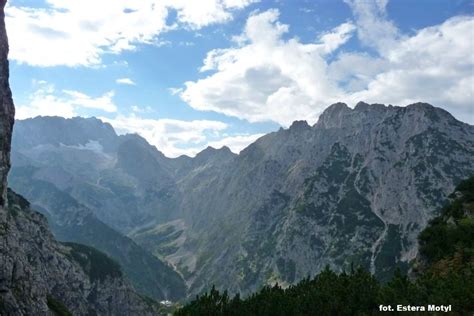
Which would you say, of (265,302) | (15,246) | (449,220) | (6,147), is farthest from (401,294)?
(6,147)

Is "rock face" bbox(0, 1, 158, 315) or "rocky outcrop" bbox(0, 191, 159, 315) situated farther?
"rock face" bbox(0, 1, 158, 315)

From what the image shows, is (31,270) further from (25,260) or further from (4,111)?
(4,111)

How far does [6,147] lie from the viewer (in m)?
136

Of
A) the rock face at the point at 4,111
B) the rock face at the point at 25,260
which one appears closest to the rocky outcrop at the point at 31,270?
the rock face at the point at 25,260

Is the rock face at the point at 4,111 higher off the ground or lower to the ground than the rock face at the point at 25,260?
higher

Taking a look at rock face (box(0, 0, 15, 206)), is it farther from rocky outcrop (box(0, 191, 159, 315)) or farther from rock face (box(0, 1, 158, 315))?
rocky outcrop (box(0, 191, 159, 315))

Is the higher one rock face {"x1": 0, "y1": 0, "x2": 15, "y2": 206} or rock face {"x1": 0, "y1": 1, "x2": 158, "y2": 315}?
rock face {"x1": 0, "y1": 0, "x2": 15, "y2": 206}

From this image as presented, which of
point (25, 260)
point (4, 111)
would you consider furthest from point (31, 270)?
point (4, 111)

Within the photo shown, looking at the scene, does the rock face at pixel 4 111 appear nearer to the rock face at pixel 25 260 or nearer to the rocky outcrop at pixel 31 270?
the rock face at pixel 25 260

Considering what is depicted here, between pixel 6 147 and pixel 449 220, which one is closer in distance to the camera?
pixel 449 220

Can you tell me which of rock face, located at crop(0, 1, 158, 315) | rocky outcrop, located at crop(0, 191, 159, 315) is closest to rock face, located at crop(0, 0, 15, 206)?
rock face, located at crop(0, 1, 158, 315)

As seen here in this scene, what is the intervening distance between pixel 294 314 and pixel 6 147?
10239cm

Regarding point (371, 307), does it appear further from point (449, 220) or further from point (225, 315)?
point (449, 220)

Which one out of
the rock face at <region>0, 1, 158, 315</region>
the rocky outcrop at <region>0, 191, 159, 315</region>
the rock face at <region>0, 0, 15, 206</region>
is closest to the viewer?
the rocky outcrop at <region>0, 191, 159, 315</region>
